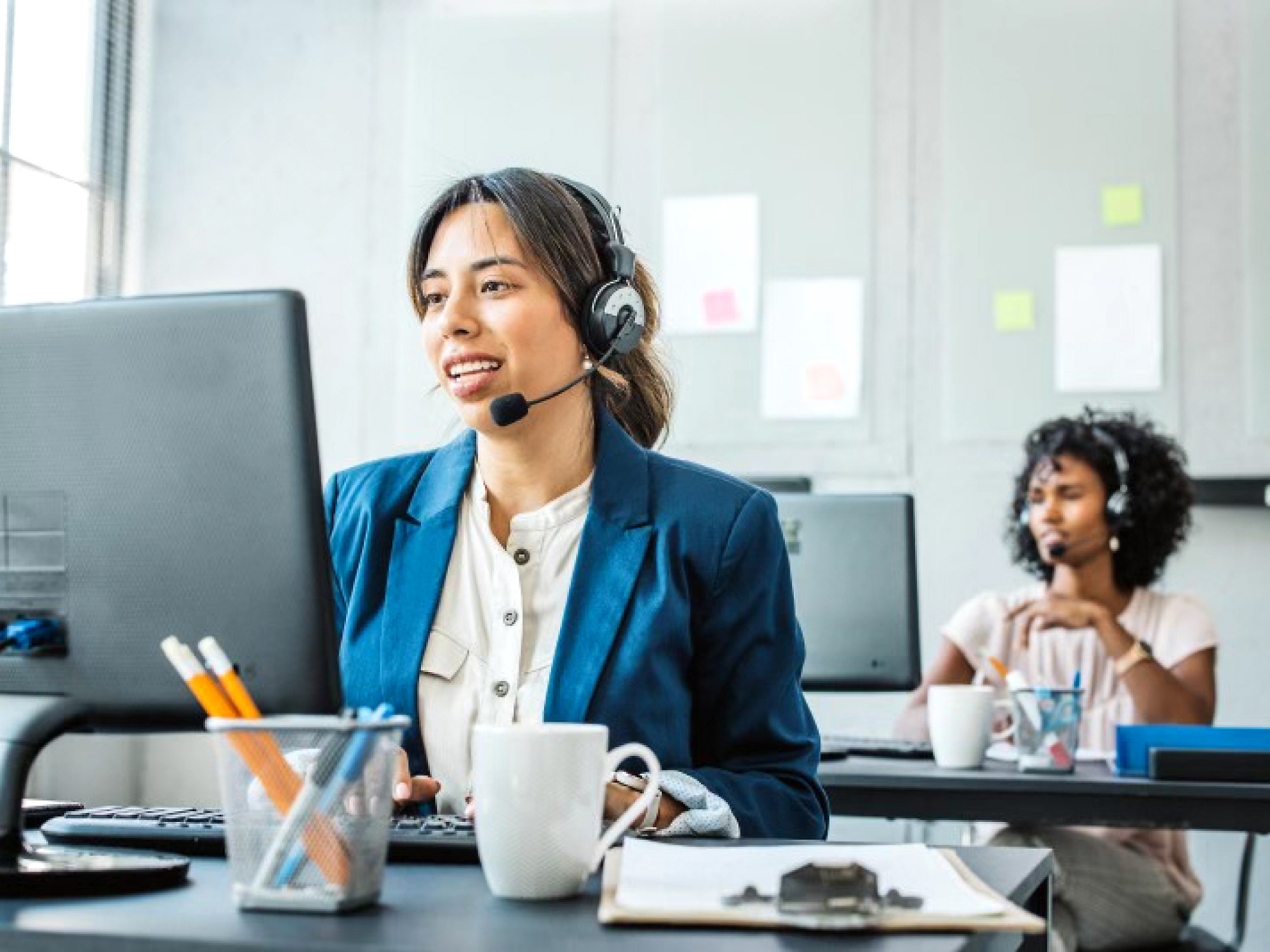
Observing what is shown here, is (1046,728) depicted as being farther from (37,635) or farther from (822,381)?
(822,381)

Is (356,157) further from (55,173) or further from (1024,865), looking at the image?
(1024,865)

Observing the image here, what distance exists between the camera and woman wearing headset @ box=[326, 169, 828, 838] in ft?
4.57

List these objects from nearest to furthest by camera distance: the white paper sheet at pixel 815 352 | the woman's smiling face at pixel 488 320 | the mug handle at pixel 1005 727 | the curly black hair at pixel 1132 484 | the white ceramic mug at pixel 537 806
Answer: the white ceramic mug at pixel 537 806 → the woman's smiling face at pixel 488 320 → the mug handle at pixel 1005 727 → the curly black hair at pixel 1132 484 → the white paper sheet at pixel 815 352

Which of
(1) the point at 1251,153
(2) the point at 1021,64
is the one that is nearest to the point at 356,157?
(2) the point at 1021,64

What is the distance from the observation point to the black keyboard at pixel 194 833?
104 centimetres

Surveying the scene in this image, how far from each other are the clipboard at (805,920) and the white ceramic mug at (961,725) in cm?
138

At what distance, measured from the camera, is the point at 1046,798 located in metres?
2.02

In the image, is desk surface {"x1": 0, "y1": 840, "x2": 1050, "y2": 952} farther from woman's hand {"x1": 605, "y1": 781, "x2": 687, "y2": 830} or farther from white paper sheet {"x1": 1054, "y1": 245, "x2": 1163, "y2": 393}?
white paper sheet {"x1": 1054, "y1": 245, "x2": 1163, "y2": 393}

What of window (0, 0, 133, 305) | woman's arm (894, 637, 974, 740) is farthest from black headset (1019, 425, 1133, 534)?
window (0, 0, 133, 305)

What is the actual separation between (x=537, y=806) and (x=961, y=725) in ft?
4.60

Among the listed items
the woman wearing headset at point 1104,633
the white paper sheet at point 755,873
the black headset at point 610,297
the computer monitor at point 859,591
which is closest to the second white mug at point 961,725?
the computer monitor at point 859,591

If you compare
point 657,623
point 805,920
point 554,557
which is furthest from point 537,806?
point 554,557

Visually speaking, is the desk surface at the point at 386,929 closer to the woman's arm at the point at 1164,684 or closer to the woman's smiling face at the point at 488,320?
the woman's smiling face at the point at 488,320

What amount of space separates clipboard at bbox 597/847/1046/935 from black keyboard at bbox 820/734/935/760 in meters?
1.42
